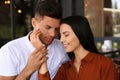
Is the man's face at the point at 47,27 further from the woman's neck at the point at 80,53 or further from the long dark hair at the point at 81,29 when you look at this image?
the woman's neck at the point at 80,53

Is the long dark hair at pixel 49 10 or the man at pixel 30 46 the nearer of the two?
the man at pixel 30 46

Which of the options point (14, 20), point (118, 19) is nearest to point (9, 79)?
point (14, 20)

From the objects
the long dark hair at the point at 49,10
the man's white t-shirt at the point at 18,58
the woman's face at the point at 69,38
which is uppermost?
the long dark hair at the point at 49,10

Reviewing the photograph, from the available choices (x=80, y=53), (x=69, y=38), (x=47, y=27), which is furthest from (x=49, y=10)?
(x=80, y=53)

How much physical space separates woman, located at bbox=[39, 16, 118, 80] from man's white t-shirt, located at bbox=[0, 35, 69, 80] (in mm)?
148

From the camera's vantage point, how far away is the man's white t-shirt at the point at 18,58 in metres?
1.96

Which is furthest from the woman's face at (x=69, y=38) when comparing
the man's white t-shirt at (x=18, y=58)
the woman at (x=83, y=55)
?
the man's white t-shirt at (x=18, y=58)

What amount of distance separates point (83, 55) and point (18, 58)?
0.42 metres

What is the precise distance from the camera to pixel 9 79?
1944mm

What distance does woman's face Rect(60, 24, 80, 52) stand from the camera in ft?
6.47

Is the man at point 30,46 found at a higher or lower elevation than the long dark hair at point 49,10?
lower

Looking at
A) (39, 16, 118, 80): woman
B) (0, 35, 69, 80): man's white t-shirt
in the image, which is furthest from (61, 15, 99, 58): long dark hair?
(0, 35, 69, 80): man's white t-shirt

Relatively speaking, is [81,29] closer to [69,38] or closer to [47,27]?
[69,38]

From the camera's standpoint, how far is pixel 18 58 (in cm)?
199
